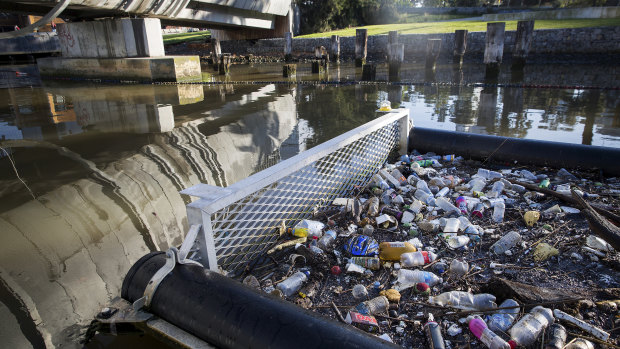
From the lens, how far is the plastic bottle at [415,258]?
106 inches

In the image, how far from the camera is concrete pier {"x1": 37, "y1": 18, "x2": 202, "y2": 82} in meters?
14.3

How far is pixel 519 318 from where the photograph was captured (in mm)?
2109

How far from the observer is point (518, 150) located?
454 centimetres

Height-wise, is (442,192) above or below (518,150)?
below

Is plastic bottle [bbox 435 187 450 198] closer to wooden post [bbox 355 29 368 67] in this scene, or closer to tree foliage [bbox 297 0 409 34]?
wooden post [bbox 355 29 368 67]

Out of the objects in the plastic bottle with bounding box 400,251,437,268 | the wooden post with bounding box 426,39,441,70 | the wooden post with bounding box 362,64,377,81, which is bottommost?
the plastic bottle with bounding box 400,251,437,268

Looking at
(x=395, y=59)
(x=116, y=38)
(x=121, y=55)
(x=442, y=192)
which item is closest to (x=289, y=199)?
(x=442, y=192)

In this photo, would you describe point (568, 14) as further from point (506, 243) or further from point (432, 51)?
point (506, 243)

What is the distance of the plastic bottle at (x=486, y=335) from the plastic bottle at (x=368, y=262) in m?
0.76

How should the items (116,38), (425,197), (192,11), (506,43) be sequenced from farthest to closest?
(506,43), (192,11), (116,38), (425,197)

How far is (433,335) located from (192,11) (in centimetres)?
1953

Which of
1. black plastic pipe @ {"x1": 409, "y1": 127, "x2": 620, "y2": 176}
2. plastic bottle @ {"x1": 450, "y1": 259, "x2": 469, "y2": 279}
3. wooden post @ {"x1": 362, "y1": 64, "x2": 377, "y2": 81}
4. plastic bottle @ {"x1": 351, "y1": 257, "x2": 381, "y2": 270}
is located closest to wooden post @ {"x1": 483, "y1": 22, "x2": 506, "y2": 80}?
wooden post @ {"x1": 362, "y1": 64, "x2": 377, "y2": 81}

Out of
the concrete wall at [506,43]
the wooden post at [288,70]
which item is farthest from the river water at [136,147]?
the concrete wall at [506,43]

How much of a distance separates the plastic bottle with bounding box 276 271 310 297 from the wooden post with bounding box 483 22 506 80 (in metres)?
14.6
